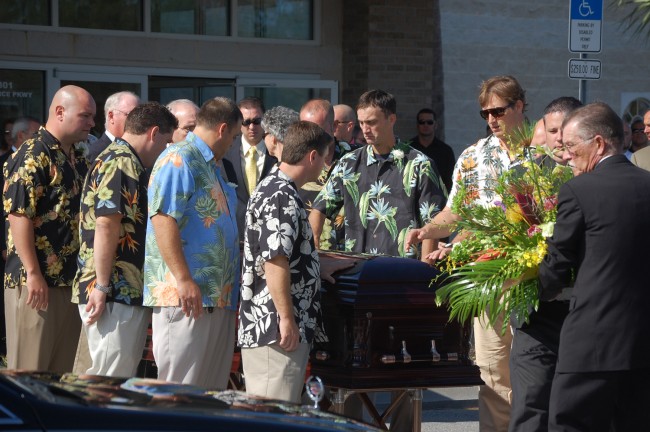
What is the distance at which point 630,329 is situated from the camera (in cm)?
518

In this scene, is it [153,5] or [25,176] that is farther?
[153,5]

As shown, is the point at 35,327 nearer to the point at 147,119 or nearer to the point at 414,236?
the point at 147,119

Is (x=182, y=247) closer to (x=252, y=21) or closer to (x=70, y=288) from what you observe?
(x=70, y=288)

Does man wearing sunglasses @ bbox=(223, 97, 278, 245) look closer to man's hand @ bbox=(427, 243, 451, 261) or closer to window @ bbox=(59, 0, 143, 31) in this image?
man's hand @ bbox=(427, 243, 451, 261)

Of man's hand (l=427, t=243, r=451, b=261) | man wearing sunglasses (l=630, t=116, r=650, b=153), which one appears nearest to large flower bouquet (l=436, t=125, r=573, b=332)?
man's hand (l=427, t=243, r=451, b=261)

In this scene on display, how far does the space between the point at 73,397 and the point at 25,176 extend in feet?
12.4

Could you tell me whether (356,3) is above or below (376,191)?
above

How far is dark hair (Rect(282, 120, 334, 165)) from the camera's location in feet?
19.8

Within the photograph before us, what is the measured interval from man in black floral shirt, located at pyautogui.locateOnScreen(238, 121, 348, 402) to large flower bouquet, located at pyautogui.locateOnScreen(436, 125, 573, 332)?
0.69 metres

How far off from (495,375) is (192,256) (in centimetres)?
192

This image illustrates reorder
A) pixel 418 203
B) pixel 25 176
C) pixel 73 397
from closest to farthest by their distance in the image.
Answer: pixel 73 397
pixel 25 176
pixel 418 203

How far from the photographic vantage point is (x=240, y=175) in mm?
8820

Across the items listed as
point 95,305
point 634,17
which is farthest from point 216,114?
point 634,17

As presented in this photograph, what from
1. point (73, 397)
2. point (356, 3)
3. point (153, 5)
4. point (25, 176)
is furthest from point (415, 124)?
point (73, 397)
